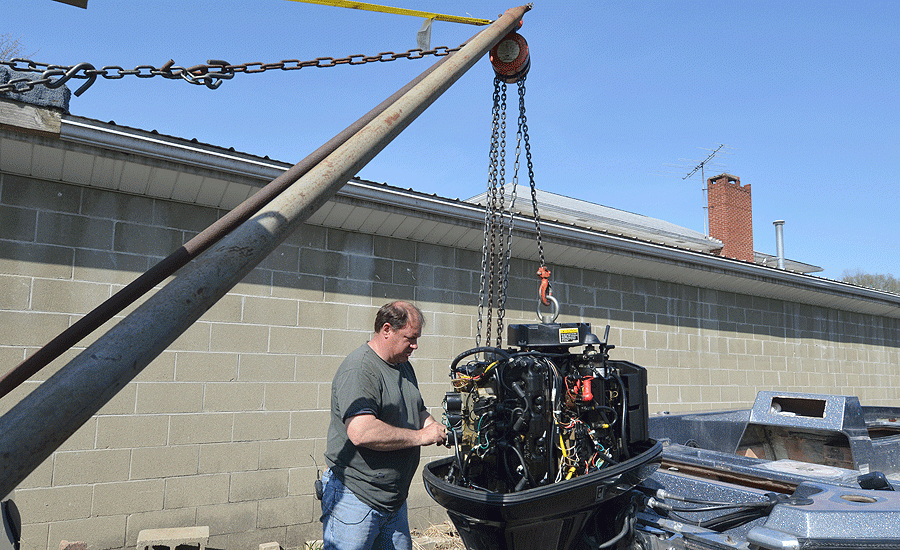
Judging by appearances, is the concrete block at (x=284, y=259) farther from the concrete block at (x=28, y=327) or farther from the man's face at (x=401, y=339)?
the man's face at (x=401, y=339)

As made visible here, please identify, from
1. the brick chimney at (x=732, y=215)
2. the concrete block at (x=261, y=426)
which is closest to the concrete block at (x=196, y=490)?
the concrete block at (x=261, y=426)

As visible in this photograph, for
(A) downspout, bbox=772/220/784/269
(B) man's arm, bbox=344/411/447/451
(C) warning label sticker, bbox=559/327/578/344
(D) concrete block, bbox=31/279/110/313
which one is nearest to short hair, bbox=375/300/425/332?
(B) man's arm, bbox=344/411/447/451

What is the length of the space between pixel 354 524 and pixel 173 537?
2480 mm

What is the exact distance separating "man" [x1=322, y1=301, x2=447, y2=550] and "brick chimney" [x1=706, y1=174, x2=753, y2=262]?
12762mm

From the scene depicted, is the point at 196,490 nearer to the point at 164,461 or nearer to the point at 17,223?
the point at 164,461

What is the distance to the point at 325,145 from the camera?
211 centimetres

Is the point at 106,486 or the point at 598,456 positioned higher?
the point at 598,456

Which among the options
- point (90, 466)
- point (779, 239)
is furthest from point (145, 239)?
point (779, 239)

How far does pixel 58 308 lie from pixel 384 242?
9.60ft

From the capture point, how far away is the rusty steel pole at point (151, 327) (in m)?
1.12

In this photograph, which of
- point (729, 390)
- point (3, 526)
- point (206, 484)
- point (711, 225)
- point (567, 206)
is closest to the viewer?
point (3, 526)

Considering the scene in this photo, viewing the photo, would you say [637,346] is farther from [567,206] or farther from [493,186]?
[567,206]

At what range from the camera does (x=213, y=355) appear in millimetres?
5613

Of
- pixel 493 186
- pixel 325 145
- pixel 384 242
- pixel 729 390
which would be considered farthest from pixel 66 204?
pixel 729 390
